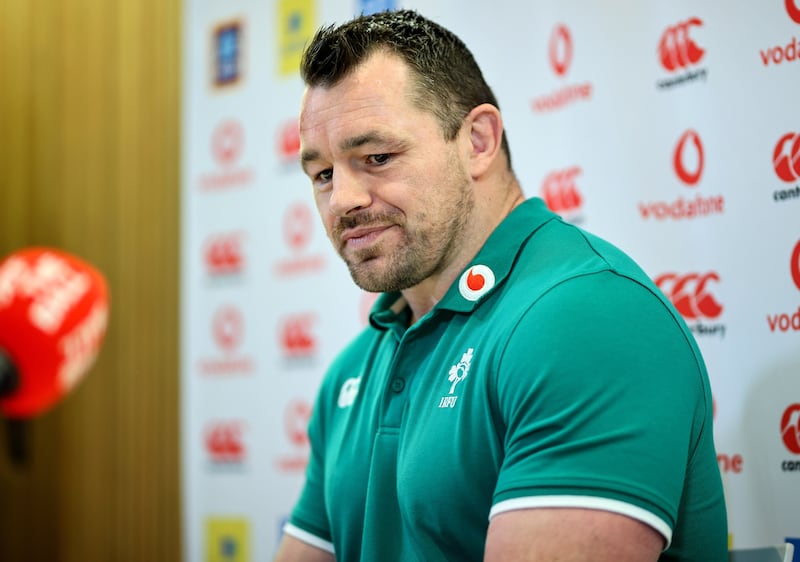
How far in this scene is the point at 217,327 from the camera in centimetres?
288

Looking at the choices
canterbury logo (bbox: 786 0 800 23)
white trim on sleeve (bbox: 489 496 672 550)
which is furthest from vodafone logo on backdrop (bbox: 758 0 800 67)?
white trim on sleeve (bbox: 489 496 672 550)

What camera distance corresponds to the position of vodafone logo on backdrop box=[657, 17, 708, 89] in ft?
5.70

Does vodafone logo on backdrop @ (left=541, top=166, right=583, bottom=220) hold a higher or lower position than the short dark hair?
lower

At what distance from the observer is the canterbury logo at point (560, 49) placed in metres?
2.00

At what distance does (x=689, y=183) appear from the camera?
1.72 metres

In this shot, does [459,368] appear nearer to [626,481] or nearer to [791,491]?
[626,481]

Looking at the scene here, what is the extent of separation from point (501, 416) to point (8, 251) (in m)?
2.63

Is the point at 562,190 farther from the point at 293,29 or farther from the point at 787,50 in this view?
the point at 293,29

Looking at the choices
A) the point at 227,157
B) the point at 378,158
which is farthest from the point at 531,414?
the point at 227,157

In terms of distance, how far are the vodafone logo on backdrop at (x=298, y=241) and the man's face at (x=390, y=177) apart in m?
1.16

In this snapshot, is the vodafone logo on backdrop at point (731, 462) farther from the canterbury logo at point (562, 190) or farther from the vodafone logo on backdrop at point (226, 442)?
the vodafone logo on backdrop at point (226, 442)

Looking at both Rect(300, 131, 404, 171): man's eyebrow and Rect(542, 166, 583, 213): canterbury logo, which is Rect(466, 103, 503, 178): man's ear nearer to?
Rect(300, 131, 404, 171): man's eyebrow

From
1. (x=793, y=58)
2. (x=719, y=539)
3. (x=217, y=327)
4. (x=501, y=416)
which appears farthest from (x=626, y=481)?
(x=217, y=327)

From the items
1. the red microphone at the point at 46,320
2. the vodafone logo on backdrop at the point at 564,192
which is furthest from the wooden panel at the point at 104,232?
the vodafone logo on backdrop at the point at 564,192
